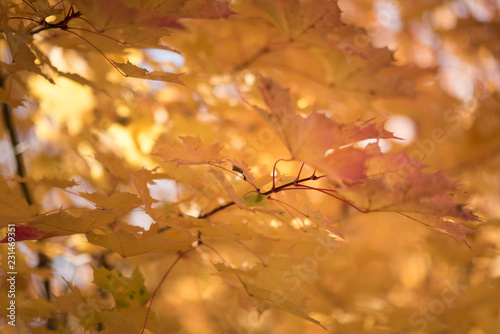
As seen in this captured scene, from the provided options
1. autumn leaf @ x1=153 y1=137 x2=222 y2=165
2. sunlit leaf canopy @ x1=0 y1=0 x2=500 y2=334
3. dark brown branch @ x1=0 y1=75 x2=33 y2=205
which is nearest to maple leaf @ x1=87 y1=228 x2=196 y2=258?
sunlit leaf canopy @ x1=0 y1=0 x2=500 y2=334

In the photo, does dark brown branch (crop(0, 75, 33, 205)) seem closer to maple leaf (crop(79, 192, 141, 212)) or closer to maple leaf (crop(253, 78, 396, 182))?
maple leaf (crop(79, 192, 141, 212))

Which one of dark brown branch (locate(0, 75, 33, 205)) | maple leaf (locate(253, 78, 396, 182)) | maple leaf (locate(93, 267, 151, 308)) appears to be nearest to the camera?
maple leaf (locate(253, 78, 396, 182))

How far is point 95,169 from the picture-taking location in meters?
0.89

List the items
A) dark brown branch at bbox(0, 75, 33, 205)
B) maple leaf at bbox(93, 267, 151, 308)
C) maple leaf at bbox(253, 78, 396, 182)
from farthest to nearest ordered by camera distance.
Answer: dark brown branch at bbox(0, 75, 33, 205) → maple leaf at bbox(93, 267, 151, 308) → maple leaf at bbox(253, 78, 396, 182)

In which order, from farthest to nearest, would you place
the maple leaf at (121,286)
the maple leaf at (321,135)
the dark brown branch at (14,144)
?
1. the dark brown branch at (14,144)
2. the maple leaf at (121,286)
3. the maple leaf at (321,135)

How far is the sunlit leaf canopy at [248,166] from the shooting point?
470 millimetres

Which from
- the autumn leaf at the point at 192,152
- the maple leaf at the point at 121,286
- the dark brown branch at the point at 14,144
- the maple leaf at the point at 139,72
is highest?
the maple leaf at the point at 139,72

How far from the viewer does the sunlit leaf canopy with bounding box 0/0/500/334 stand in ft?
1.54

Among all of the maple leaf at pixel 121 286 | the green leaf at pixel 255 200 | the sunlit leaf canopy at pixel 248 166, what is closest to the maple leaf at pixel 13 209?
the sunlit leaf canopy at pixel 248 166

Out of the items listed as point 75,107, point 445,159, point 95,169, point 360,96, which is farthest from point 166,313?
point 445,159

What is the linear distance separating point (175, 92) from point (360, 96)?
53 cm

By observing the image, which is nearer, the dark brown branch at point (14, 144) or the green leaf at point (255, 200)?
the green leaf at point (255, 200)

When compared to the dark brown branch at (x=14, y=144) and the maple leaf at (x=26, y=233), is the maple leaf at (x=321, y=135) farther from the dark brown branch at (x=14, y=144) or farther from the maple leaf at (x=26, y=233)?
the dark brown branch at (x=14, y=144)

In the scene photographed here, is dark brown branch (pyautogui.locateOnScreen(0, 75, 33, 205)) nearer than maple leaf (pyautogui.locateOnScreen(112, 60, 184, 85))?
No
